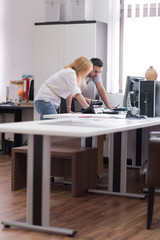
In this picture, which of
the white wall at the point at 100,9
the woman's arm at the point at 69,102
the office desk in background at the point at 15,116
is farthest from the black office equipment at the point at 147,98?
the office desk in background at the point at 15,116

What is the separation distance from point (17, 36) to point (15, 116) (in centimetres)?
141

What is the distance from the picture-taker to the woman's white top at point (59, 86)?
195 inches

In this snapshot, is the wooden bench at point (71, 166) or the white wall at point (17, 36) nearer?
the wooden bench at point (71, 166)

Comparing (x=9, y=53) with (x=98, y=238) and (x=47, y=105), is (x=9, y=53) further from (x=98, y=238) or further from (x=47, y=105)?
(x=98, y=238)

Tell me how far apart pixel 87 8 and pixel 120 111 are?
2.23 meters

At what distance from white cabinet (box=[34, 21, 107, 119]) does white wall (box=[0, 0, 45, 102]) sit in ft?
2.29

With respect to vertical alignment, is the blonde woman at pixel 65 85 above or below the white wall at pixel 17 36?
below

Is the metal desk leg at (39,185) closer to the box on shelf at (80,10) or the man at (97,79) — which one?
the man at (97,79)

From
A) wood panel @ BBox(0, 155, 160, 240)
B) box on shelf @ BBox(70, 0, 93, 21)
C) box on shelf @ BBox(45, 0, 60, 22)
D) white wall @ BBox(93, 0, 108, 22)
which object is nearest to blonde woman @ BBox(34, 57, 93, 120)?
wood panel @ BBox(0, 155, 160, 240)

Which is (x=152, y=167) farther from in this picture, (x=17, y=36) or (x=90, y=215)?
(x=17, y=36)

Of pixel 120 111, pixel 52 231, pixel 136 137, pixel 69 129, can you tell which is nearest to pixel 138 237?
pixel 52 231

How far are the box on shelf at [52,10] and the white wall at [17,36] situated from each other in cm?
55

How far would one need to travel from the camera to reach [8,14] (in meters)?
7.74

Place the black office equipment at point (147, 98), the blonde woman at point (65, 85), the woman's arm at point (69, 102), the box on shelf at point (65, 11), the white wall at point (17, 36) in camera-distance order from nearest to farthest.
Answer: the black office equipment at point (147, 98)
the blonde woman at point (65, 85)
the woman's arm at point (69, 102)
the box on shelf at point (65, 11)
the white wall at point (17, 36)
